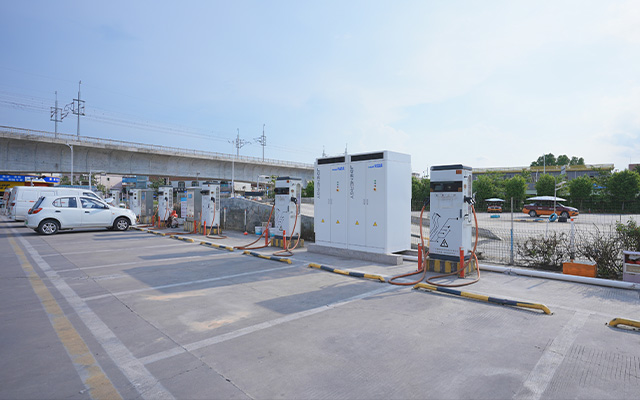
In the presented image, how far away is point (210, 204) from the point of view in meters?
16.2

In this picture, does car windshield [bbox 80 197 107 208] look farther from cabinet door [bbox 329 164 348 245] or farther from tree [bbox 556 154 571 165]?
tree [bbox 556 154 571 165]

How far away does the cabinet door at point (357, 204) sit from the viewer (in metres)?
9.98

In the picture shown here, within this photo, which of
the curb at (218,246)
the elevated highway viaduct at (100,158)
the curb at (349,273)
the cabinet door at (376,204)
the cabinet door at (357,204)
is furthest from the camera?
the elevated highway viaduct at (100,158)

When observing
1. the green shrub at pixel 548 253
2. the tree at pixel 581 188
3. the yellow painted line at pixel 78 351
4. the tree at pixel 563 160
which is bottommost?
the yellow painted line at pixel 78 351

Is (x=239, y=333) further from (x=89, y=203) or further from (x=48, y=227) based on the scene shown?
(x=89, y=203)

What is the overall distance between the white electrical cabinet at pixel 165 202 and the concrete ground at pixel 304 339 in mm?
11978

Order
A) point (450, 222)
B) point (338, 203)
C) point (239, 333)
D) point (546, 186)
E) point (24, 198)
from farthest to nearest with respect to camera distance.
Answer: point (546, 186) → point (24, 198) → point (338, 203) → point (450, 222) → point (239, 333)

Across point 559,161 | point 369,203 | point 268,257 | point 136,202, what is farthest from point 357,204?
point 559,161

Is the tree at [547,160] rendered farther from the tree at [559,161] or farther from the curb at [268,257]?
the curb at [268,257]

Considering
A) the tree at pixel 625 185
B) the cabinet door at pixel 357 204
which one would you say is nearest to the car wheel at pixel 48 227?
the cabinet door at pixel 357 204

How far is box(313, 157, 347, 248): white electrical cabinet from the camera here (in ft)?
34.6

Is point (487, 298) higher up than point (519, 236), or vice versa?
point (519, 236)

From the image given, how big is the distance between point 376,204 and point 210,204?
9203 millimetres

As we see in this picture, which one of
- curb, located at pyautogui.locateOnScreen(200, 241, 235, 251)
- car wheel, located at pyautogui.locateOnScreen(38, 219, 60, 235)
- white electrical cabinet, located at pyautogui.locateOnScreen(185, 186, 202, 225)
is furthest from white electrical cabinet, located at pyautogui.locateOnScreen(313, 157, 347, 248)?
car wheel, located at pyautogui.locateOnScreen(38, 219, 60, 235)
